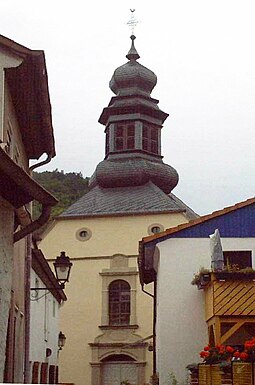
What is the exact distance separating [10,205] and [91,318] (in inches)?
1368

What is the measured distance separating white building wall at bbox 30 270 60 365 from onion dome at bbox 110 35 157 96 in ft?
83.7

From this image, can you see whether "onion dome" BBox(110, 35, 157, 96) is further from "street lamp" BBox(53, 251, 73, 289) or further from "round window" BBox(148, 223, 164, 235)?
"street lamp" BBox(53, 251, 73, 289)

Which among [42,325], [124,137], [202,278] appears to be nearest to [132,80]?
[124,137]

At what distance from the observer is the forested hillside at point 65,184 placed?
6956 cm

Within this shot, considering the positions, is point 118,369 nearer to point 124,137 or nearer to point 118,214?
point 118,214

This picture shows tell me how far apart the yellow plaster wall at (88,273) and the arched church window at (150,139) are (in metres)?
8.07

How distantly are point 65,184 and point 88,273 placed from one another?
31634mm

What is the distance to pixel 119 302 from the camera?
42.5 metres

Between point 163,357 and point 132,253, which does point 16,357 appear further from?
point 132,253

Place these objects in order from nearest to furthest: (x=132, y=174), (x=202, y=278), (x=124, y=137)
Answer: (x=202, y=278) < (x=132, y=174) < (x=124, y=137)

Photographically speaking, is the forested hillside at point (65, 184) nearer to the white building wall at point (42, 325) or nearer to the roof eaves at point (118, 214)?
the roof eaves at point (118, 214)

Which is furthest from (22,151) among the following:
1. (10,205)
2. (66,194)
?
(66,194)

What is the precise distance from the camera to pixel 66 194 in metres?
71.6

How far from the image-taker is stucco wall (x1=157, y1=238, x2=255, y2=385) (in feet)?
65.4
